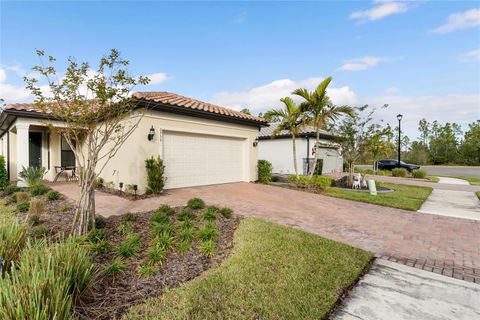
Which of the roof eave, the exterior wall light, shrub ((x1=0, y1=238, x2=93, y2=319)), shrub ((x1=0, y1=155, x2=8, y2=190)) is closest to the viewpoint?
shrub ((x1=0, y1=238, x2=93, y2=319))

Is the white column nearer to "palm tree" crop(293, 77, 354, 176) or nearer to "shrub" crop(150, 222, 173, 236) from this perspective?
"shrub" crop(150, 222, 173, 236)

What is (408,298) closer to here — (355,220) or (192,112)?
(355,220)

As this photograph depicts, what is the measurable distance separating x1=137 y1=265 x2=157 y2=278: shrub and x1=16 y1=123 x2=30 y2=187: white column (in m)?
10.3

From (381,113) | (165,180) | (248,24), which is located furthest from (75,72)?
(381,113)

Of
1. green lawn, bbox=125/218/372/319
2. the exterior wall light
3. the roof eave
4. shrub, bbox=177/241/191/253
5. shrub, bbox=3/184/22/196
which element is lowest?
green lawn, bbox=125/218/372/319

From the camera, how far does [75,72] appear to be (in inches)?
178

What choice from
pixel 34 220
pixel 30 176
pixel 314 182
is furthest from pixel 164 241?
pixel 30 176

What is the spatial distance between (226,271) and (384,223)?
4.92m

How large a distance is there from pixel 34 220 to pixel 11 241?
2.26 metres

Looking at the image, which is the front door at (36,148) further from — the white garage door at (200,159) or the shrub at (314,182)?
the shrub at (314,182)

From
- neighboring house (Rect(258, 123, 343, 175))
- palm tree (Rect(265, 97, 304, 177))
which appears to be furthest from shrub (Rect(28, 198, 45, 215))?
neighboring house (Rect(258, 123, 343, 175))

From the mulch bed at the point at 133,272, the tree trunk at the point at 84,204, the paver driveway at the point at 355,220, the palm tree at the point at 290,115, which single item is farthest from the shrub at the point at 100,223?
the palm tree at the point at 290,115

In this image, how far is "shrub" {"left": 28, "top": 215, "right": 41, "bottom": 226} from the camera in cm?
496

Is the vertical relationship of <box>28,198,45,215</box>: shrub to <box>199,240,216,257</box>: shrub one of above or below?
above
